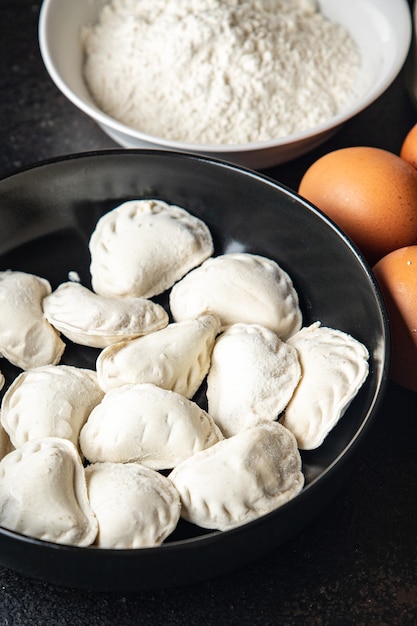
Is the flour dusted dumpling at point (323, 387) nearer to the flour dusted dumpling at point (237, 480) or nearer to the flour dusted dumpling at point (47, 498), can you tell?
the flour dusted dumpling at point (237, 480)

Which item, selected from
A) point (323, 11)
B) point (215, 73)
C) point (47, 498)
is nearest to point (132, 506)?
point (47, 498)

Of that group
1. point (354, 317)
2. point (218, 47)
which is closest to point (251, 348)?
point (354, 317)

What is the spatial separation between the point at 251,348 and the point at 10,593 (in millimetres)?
335

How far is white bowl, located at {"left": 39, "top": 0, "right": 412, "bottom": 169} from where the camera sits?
91 centimetres

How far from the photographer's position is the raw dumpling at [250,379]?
0.73m

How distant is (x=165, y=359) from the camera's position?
75 centimetres

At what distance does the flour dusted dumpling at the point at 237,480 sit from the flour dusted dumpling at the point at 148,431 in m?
0.02

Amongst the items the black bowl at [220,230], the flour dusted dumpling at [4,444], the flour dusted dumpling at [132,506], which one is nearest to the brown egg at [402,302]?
the black bowl at [220,230]

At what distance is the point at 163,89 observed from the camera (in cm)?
100

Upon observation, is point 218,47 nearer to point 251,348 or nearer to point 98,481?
point 251,348

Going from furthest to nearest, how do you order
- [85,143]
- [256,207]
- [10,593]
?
1. [85,143]
2. [256,207]
3. [10,593]

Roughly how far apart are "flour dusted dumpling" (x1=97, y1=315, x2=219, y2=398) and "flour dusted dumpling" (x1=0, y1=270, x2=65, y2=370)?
75mm

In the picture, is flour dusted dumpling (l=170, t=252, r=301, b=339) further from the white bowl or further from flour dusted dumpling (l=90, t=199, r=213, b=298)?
the white bowl

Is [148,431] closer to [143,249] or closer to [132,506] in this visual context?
[132,506]
